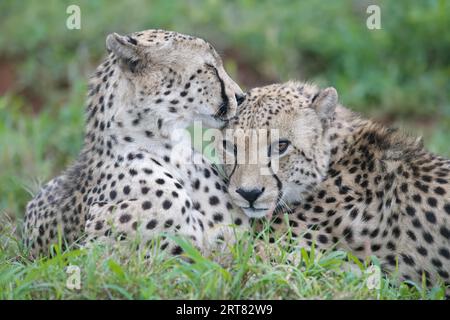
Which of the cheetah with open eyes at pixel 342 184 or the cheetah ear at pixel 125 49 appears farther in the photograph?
the cheetah ear at pixel 125 49

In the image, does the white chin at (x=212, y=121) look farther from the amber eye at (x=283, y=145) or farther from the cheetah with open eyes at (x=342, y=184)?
the amber eye at (x=283, y=145)

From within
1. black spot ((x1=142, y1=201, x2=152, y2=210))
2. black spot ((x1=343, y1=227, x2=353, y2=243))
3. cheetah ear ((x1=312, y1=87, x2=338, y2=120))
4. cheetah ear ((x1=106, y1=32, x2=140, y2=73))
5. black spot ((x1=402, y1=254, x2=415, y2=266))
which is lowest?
black spot ((x1=402, y1=254, x2=415, y2=266))

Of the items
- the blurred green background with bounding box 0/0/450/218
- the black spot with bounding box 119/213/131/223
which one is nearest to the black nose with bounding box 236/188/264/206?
the black spot with bounding box 119/213/131/223

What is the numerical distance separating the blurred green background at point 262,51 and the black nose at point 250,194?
374 cm

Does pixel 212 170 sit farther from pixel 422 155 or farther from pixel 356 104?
pixel 356 104

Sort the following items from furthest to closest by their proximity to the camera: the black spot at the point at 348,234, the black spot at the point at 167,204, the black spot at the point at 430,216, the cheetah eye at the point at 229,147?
the cheetah eye at the point at 229,147 < the black spot at the point at 348,234 < the black spot at the point at 430,216 < the black spot at the point at 167,204

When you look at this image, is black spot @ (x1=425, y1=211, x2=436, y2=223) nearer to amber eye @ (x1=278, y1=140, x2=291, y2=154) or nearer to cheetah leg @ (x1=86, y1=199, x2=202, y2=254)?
amber eye @ (x1=278, y1=140, x2=291, y2=154)

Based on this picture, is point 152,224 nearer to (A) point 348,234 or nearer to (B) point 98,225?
(B) point 98,225

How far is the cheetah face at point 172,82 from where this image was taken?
591 centimetres

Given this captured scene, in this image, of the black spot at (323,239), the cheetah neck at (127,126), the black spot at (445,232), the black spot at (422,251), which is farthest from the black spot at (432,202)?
the cheetah neck at (127,126)

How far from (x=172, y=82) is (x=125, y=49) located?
342 mm

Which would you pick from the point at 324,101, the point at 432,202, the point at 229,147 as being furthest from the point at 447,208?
the point at 229,147

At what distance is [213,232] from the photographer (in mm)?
5707

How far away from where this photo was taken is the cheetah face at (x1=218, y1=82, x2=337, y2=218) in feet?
18.9
